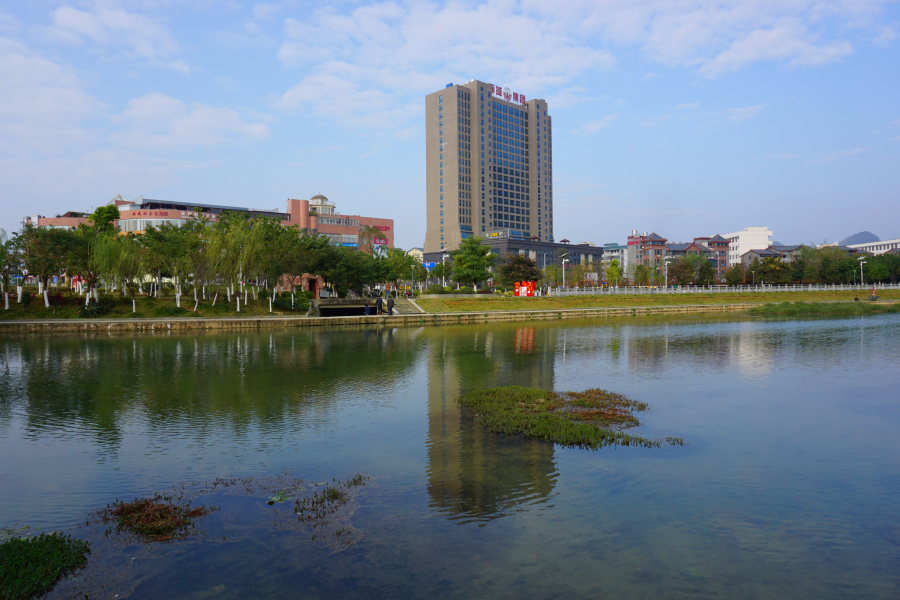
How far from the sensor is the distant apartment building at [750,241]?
168625 mm

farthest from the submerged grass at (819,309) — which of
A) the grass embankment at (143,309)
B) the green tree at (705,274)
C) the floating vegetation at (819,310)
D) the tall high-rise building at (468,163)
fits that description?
the tall high-rise building at (468,163)

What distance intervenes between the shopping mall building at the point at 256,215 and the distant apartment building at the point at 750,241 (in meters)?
113

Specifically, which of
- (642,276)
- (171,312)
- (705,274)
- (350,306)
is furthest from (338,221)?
(705,274)

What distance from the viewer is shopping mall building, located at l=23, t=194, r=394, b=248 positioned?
366ft

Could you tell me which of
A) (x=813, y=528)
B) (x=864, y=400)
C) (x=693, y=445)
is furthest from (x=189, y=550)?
(x=864, y=400)

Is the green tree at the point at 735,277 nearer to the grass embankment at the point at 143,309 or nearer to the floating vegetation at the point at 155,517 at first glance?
the grass embankment at the point at 143,309

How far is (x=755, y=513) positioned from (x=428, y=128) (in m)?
195

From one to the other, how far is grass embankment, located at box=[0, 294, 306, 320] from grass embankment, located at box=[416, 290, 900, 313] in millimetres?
19036

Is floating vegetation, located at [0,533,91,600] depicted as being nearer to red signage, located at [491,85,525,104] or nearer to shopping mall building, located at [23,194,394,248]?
shopping mall building, located at [23,194,394,248]

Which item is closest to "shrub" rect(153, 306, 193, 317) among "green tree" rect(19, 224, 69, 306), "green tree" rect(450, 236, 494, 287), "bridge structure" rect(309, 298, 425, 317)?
"green tree" rect(19, 224, 69, 306)

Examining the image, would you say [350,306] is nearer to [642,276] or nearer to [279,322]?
[279,322]

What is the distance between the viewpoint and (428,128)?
191000 mm

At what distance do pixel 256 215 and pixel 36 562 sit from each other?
119 meters

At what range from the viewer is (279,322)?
50125 millimetres
